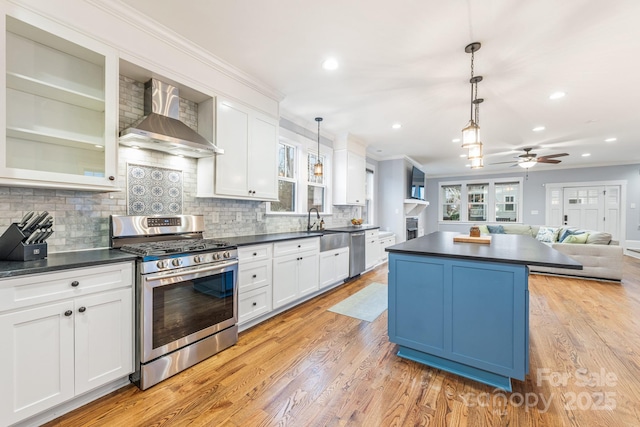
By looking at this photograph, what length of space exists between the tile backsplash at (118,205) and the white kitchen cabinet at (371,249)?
2.51 meters

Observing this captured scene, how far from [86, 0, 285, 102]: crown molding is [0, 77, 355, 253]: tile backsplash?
474 mm

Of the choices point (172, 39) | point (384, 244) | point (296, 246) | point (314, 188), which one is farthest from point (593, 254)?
point (172, 39)

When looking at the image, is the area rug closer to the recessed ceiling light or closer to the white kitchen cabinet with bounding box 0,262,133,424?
the white kitchen cabinet with bounding box 0,262,133,424

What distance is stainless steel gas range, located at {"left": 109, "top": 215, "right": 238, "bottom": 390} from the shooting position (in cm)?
188

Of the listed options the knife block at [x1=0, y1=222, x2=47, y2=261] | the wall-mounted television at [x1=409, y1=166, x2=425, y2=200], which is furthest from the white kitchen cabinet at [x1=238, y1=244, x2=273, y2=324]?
the wall-mounted television at [x1=409, y1=166, x2=425, y2=200]

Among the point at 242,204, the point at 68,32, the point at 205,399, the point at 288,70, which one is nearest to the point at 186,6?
the point at 68,32

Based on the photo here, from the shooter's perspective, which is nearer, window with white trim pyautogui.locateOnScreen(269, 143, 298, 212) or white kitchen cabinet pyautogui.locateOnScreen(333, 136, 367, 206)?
window with white trim pyautogui.locateOnScreen(269, 143, 298, 212)

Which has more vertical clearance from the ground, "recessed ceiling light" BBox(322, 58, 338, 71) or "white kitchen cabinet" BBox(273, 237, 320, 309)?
"recessed ceiling light" BBox(322, 58, 338, 71)

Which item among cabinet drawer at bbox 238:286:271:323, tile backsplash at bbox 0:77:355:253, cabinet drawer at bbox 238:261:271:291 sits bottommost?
cabinet drawer at bbox 238:286:271:323

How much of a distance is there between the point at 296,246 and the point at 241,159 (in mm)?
1242

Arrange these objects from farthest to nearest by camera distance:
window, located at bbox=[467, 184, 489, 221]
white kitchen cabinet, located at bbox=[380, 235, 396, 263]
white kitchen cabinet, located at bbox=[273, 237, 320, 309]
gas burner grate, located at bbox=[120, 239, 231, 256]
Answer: window, located at bbox=[467, 184, 489, 221], white kitchen cabinet, located at bbox=[380, 235, 396, 263], white kitchen cabinet, located at bbox=[273, 237, 320, 309], gas burner grate, located at bbox=[120, 239, 231, 256]

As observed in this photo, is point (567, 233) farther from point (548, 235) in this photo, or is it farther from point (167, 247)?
point (167, 247)

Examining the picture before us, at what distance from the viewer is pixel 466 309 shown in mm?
2008

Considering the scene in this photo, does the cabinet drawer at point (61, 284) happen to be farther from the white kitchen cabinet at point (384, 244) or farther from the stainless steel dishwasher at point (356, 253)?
the white kitchen cabinet at point (384, 244)
